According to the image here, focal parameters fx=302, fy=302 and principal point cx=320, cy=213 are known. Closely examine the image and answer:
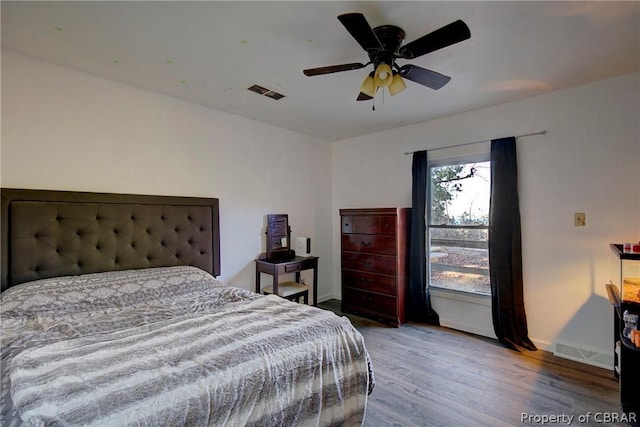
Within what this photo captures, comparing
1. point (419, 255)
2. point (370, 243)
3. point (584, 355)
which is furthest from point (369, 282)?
point (584, 355)

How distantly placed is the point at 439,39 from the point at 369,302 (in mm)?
2925

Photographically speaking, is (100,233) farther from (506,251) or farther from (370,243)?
(506,251)

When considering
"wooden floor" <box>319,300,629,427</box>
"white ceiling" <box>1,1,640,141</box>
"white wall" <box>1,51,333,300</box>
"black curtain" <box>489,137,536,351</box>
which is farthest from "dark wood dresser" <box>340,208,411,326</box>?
"white ceiling" <box>1,1,640,141</box>

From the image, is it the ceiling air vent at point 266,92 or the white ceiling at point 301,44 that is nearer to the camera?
the white ceiling at point 301,44

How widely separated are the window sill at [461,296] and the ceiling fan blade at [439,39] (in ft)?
8.70

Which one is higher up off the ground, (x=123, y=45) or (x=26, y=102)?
(x=123, y=45)

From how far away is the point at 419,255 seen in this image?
3600 mm

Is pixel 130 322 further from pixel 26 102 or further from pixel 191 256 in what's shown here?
pixel 26 102

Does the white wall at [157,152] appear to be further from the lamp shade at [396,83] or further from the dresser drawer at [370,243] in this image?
the lamp shade at [396,83]

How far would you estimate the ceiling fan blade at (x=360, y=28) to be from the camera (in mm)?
1422

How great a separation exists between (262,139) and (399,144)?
1755mm

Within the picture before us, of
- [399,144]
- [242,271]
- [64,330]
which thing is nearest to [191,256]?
[242,271]

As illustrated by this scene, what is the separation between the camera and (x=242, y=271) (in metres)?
3.49

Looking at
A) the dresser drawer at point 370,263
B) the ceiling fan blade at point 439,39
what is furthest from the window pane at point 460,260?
the ceiling fan blade at point 439,39
